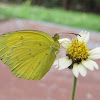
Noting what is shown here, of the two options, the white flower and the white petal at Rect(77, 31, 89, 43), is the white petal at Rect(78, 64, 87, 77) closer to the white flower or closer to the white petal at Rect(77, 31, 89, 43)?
the white flower

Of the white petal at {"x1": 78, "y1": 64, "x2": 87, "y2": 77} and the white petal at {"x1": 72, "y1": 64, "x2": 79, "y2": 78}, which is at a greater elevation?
the white petal at {"x1": 72, "y1": 64, "x2": 79, "y2": 78}

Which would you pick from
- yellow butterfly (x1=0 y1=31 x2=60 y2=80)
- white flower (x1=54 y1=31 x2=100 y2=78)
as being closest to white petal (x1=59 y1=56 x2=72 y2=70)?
white flower (x1=54 y1=31 x2=100 y2=78)

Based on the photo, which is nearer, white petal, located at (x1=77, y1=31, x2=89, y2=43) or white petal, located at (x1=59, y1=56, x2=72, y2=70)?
white petal, located at (x1=59, y1=56, x2=72, y2=70)

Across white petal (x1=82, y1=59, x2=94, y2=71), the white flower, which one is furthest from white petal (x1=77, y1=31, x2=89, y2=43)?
white petal (x1=82, y1=59, x2=94, y2=71)

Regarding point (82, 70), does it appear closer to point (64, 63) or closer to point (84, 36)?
point (64, 63)

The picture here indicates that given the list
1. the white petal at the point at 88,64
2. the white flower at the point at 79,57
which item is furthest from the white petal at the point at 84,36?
the white petal at the point at 88,64

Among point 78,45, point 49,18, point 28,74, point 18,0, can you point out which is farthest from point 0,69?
point 18,0
